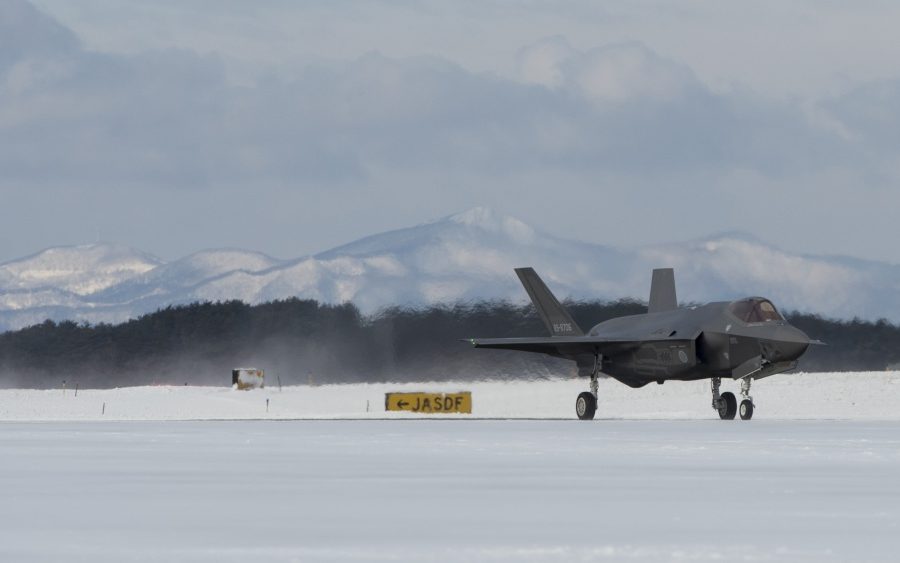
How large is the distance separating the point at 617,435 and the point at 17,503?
18.3 metres

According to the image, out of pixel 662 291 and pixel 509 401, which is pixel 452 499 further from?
pixel 509 401

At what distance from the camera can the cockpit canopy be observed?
41.8 m

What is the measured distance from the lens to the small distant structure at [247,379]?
70000 millimetres

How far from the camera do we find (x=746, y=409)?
41.3 m

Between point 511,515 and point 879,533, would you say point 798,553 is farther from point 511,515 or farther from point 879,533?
point 511,515

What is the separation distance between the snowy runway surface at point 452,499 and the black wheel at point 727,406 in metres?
12.8

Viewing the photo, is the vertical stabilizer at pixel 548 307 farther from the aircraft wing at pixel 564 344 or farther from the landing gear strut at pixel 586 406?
the landing gear strut at pixel 586 406

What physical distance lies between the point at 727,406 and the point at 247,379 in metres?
32.4

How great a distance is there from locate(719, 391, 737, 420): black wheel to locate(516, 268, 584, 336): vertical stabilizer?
6.96 m

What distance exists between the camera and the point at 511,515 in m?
14.6

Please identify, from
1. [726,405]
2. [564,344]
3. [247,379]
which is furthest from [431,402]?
[247,379]

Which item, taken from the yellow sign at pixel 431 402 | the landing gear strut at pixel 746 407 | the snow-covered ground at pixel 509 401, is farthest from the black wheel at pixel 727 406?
the yellow sign at pixel 431 402

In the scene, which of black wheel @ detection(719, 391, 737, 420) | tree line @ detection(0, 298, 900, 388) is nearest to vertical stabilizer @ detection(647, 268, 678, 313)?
black wheel @ detection(719, 391, 737, 420)

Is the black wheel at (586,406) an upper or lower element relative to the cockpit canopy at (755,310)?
lower
